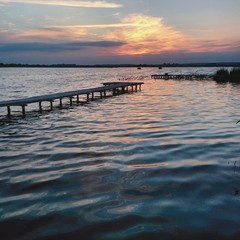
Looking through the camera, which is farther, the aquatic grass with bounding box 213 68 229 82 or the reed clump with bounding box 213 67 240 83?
the aquatic grass with bounding box 213 68 229 82

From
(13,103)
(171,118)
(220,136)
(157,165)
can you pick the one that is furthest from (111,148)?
(13,103)

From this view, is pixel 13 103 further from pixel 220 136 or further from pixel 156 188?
pixel 156 188

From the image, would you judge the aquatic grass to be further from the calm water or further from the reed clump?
the calm water

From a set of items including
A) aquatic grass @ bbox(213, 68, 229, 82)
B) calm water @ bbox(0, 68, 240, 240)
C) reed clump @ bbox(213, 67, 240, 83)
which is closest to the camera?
calm water @ bbox(0, 68, 240, 240)

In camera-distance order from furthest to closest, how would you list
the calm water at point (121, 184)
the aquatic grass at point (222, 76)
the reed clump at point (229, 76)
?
the aquatic grass at point (222, 76)
the reed clump at point (229, 76)
the calm water at point (121, 184)

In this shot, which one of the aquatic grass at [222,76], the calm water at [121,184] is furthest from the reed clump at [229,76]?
the calm water at [121,184]

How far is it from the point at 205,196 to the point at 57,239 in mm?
3066

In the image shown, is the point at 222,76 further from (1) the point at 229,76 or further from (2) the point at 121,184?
(2) the point at 121,184

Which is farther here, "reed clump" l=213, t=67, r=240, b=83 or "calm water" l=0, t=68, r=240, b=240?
"reed clump" l=213, t=67, r=240, b=83

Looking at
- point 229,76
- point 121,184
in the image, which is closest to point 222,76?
point 229,76

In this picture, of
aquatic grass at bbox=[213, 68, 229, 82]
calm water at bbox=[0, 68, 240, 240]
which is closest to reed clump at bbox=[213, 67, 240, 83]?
aquatic grass at bbox=[213, 68, 229, 82]

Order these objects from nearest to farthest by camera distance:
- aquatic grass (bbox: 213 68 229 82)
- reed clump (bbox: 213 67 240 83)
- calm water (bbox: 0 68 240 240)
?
calm water (bbox: 0 68 240 240) → reed clump (bbox: 213 67 240 83) → aquatic grass (bbox: 213 68 229 82)

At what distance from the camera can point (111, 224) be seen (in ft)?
17.2

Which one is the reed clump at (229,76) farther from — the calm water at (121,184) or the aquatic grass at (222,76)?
the calm water at (121,184)
